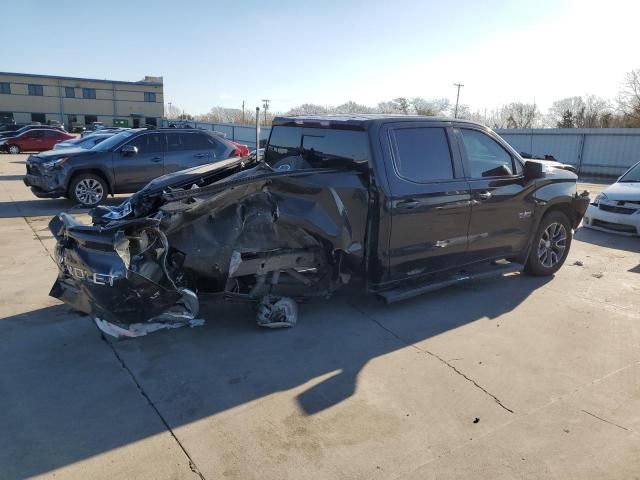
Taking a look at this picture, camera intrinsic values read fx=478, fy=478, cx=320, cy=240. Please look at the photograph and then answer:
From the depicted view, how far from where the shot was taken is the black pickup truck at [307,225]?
384cm

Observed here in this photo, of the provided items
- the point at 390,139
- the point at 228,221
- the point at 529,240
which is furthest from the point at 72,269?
the point at 529,240

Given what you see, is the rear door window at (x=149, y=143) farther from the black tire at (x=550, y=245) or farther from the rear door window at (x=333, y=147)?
the black tire at (x=550, y=245)

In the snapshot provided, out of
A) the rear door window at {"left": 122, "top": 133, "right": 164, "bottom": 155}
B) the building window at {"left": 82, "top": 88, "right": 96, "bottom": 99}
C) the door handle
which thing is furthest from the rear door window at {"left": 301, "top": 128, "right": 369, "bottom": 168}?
the building window at {"left": 82, "top": 88, "right": 96, "bottom": 99}

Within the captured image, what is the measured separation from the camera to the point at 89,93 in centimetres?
6625

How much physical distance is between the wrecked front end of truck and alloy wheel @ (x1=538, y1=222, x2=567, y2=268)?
288cm

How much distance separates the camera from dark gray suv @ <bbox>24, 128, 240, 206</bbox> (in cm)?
1021

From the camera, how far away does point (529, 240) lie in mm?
5895

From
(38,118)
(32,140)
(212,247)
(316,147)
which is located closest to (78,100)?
(38,118)

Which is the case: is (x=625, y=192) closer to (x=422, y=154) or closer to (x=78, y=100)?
(x=422, y=154)

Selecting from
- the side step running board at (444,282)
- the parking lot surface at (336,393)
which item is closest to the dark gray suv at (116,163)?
the parking lot surface at (336,393)

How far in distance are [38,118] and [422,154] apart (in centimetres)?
7173

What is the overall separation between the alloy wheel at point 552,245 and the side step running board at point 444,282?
553 millimetres

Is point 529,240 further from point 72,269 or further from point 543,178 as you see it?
point 72,269

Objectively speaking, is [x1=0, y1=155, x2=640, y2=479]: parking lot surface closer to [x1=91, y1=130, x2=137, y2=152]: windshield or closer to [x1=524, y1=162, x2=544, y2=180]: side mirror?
[x1=524, y1=162, x2=544, y2=180]: side mirror
